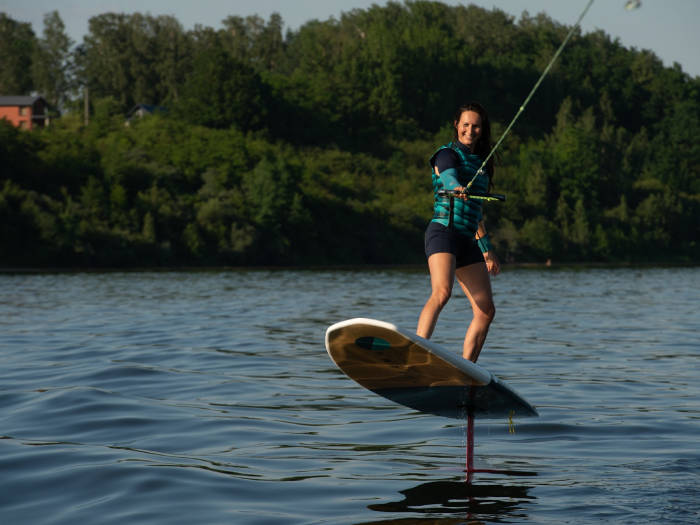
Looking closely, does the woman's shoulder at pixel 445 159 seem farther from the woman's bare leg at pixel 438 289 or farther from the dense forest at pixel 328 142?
the dense forest at pixel 328 142

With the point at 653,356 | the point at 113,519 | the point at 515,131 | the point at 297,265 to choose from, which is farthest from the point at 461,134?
the point at 515,131

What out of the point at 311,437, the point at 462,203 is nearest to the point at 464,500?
the point at 462,203

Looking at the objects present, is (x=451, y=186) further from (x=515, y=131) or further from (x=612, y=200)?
(x=515, y=131)

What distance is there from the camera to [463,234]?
6.77 meters

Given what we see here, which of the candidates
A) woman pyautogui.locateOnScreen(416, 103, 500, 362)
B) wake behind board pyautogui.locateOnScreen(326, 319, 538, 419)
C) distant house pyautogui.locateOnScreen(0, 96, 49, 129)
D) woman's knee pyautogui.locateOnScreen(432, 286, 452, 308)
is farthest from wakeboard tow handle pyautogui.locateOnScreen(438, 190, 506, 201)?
distant house pyautogui.locateOnScreen(0, 96, 49, 129)

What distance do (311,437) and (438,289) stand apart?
6.82 ft

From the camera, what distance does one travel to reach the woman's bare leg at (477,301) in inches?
271

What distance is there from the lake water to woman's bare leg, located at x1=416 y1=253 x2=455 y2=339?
1051 millimetres

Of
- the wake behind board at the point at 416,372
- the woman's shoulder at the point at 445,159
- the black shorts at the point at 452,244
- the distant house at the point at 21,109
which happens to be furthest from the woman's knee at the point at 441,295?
the distant house at the point at 21,109

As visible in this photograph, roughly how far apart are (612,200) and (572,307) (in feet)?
239

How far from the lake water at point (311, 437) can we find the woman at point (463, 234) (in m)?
1.14

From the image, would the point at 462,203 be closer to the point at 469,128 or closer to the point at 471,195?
the point at 471,195

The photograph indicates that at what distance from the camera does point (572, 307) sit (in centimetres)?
2498

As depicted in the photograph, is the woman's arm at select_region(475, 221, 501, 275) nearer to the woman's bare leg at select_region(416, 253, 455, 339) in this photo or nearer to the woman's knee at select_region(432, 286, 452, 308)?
the woman's bare leg at select_region(416, 253, 455, 339)
